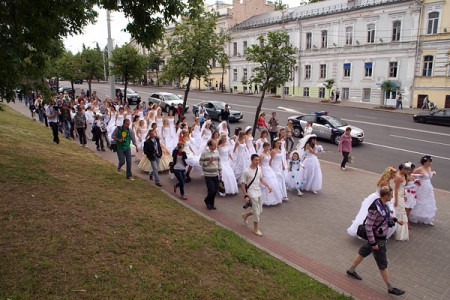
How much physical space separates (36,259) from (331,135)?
16511 mm

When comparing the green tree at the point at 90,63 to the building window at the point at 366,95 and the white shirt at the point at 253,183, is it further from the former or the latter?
the building window at the point at 366,95

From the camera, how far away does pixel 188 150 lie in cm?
1108

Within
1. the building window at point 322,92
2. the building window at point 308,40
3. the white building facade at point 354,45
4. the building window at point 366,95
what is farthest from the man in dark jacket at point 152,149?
the building window at point 308,40

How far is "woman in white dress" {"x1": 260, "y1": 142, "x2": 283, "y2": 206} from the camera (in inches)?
359

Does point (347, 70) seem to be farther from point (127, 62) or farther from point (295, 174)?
point (295, 174)

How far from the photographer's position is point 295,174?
10531 mm

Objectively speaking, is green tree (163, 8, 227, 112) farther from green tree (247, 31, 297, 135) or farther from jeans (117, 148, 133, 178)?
jeans (117, 148, 133, 178)

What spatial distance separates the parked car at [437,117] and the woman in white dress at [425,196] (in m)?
21.4

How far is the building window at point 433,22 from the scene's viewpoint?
33.8 metres

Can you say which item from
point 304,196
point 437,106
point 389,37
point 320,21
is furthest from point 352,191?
point 320,21

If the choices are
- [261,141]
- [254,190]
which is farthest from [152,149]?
[254,190]

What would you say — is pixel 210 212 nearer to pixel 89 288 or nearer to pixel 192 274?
pixel 192 274

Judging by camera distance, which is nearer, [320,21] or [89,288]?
[89,288]

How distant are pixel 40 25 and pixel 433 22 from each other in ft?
125
